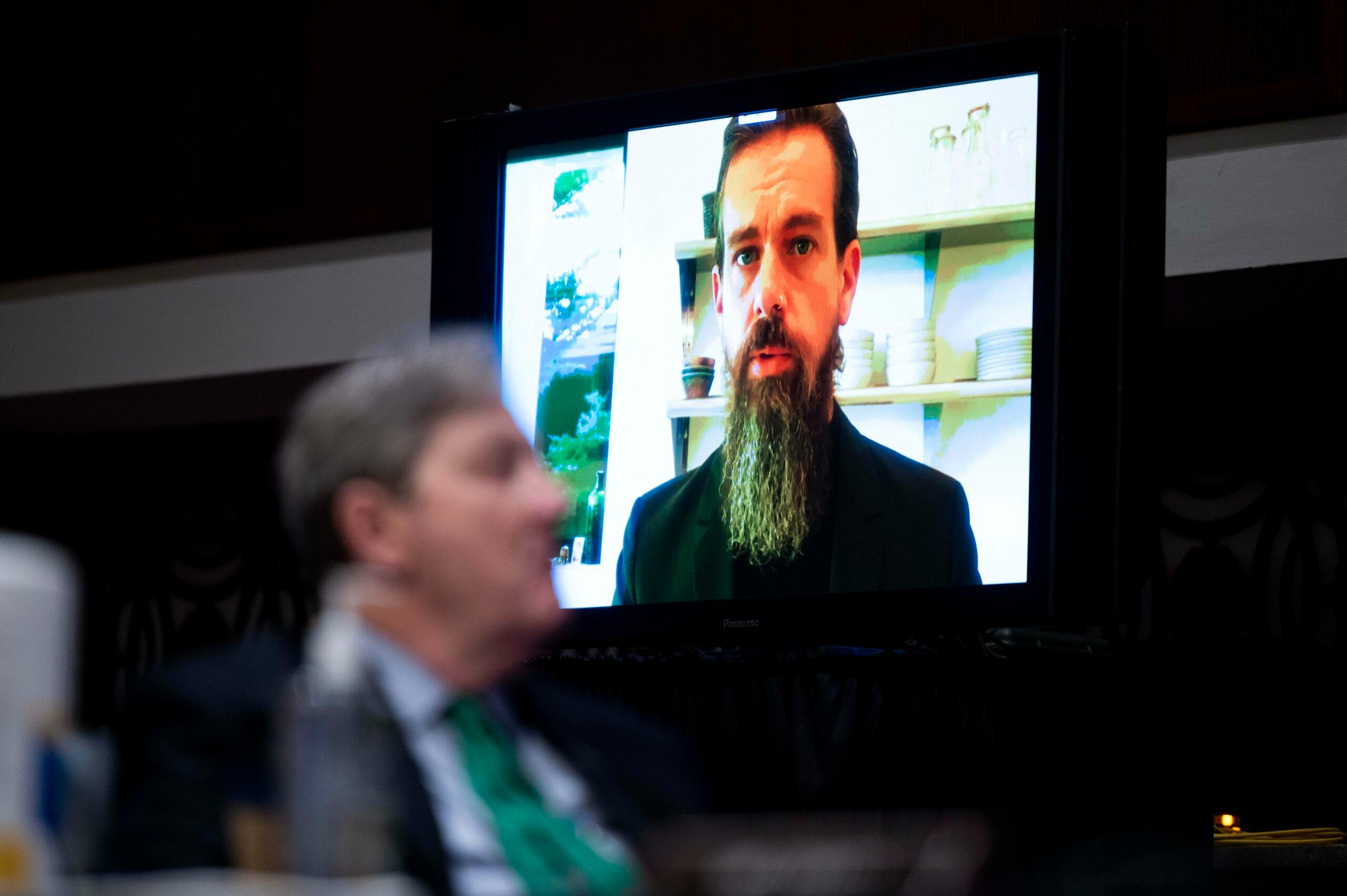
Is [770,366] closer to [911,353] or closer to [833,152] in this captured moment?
[911,353]

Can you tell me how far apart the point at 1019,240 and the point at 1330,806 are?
1.13 m

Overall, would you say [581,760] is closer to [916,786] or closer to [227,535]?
[916,786]

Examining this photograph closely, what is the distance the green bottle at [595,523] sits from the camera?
2.49 metres

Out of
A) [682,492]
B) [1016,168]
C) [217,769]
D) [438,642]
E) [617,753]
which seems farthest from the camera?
[682,492]

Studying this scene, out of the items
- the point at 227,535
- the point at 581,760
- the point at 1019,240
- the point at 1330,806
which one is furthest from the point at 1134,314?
the point at 227,535

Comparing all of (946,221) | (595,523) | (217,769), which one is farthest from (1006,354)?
(217,769)

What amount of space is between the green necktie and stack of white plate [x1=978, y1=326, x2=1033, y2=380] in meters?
1.28

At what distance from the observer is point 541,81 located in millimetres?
3414

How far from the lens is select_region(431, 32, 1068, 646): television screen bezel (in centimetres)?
223

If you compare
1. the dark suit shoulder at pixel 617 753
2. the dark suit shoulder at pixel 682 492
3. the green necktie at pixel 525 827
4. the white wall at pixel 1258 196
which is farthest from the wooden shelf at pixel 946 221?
the green necktie at pixel 525 827

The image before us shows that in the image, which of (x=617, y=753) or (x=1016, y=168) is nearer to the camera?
(x=617, y=753)

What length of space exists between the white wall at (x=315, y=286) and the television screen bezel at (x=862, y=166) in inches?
24.2

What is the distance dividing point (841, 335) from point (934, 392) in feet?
0.53

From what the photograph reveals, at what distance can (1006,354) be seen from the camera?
7.57ft
